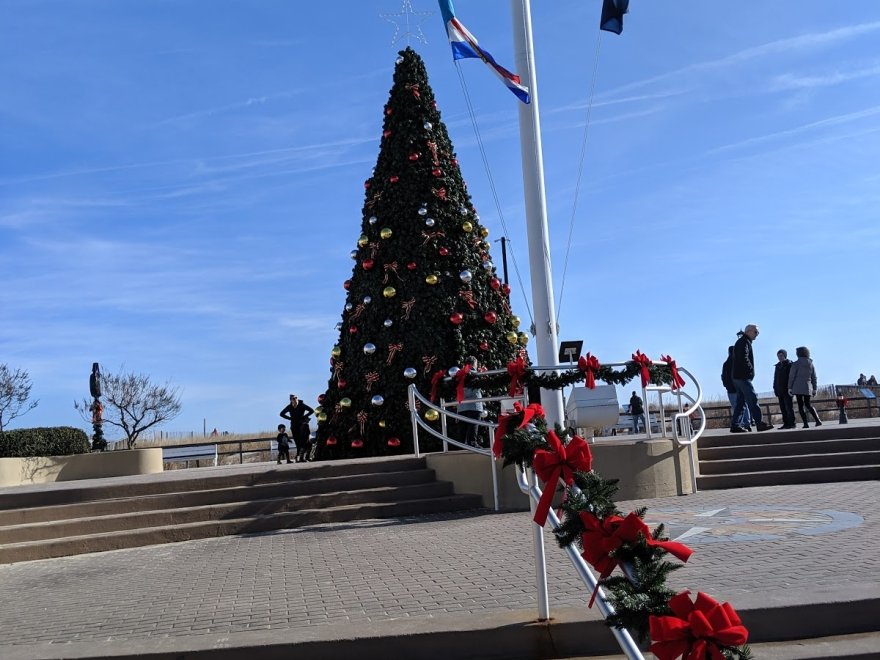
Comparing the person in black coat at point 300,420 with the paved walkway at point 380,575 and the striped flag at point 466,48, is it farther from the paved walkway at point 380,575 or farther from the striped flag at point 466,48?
the striped flag at point 466,48

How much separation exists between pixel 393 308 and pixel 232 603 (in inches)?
381

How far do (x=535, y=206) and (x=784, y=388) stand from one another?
792 centimetres

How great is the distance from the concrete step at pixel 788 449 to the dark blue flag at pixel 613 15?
654 cm

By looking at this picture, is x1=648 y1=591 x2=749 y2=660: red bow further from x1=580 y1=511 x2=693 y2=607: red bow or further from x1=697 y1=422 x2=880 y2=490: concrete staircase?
x1=697 y1=422 x2=880 y2=490: concrete staircase

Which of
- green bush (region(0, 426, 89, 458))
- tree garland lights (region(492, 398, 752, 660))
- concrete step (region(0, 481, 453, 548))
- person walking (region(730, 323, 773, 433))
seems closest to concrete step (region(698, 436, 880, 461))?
person walking (region(730, 323, 773, 433))

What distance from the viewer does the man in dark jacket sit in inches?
661

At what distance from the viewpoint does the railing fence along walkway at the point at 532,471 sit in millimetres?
3778

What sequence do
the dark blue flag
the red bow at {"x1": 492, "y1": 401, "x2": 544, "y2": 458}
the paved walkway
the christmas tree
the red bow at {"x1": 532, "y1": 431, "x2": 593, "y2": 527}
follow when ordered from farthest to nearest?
1. the christmas tree
2. the dark blue flag
3. the paved walkway
4. the red bow at {"x1": 492, "y1": 401, "x2": 544, "y2": 458}
5. the red bow at {"x1": 532, "y1": 431, "x2": 593, "y2": 527}

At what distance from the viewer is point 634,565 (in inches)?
120

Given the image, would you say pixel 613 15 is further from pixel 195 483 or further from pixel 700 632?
pixel 700 632

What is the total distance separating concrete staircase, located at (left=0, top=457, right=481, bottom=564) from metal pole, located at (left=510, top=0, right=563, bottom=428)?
228 cm

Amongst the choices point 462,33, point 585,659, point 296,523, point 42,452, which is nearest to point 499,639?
point 585,659

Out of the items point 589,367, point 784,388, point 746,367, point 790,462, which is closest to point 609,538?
point 589,367

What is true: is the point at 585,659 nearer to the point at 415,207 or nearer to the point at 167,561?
the point at 167,561
